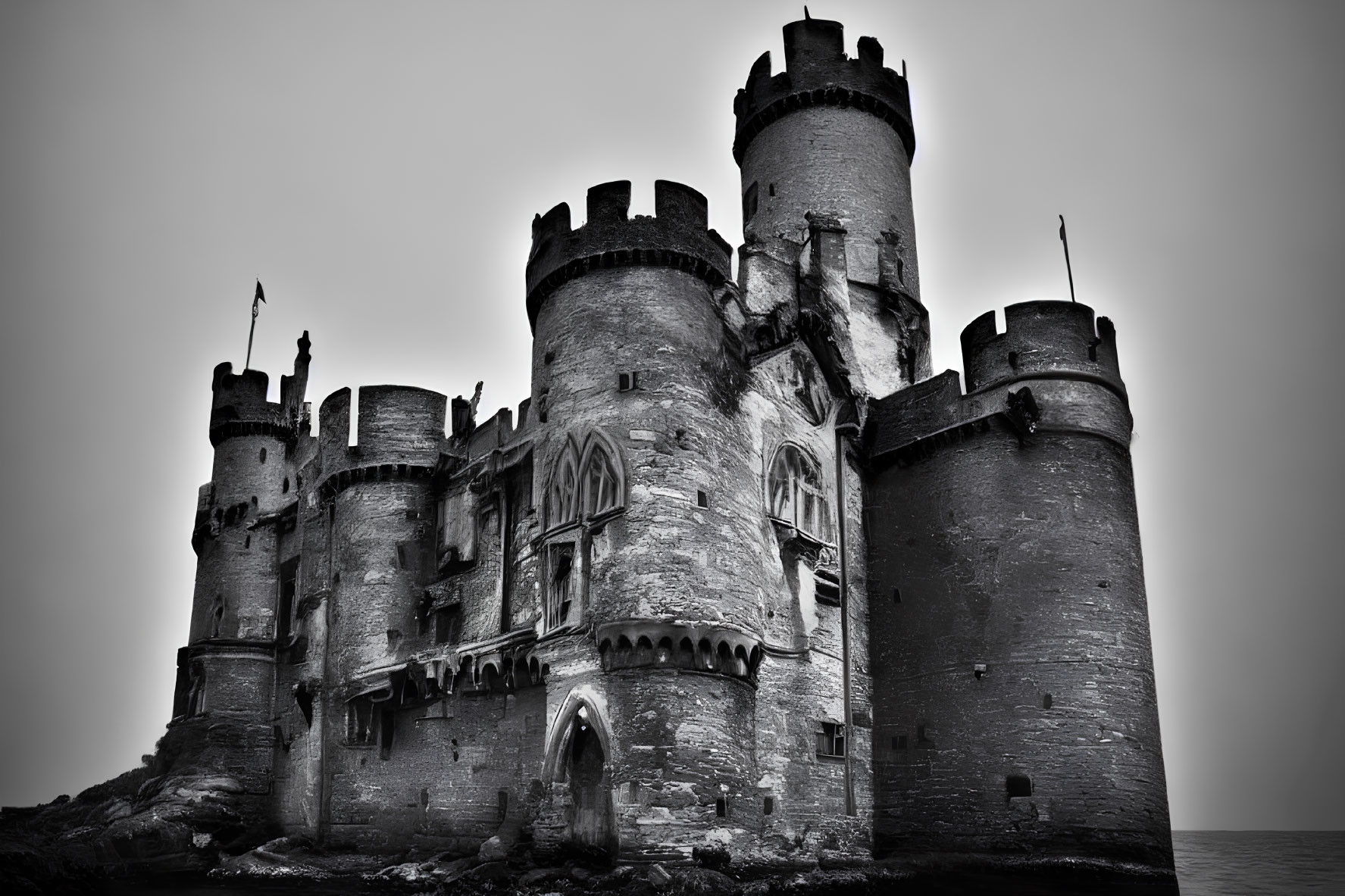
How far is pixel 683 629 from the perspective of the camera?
25.5 meters

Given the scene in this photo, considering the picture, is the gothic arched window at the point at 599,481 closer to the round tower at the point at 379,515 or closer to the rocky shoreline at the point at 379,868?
the rocky shoreline at the point at 379,868

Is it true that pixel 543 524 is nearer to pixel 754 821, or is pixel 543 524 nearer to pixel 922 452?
pixel 754 821

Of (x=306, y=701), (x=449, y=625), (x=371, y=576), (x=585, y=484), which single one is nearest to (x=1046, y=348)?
(x=585, y=484)

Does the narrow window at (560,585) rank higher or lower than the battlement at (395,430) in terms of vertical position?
lower

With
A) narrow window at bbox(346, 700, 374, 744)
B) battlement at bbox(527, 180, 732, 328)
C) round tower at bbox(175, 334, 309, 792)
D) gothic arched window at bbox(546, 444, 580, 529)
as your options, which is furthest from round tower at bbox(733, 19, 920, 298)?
round tower at bbox(175, 334, 309, 792)

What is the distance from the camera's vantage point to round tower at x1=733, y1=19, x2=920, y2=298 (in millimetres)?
39000

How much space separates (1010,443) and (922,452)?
8.04 feet

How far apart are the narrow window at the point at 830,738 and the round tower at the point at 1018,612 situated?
4.73 ft

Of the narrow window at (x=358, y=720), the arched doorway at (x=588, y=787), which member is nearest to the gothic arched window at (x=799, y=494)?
the arched doorway at (x=588, y=787)

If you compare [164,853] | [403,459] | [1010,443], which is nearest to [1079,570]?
[1010,443]

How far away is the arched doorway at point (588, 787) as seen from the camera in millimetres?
24906

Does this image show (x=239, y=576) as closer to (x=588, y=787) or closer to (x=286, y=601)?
(x=286, y=601)

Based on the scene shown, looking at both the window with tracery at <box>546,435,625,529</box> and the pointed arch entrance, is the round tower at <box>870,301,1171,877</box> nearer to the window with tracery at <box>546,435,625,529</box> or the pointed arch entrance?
the pointed arch entrance

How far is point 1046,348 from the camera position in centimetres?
3136
